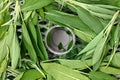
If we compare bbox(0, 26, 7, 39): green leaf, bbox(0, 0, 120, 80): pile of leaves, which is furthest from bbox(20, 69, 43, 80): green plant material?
bbox(0, 26, 7, 39): green leaf

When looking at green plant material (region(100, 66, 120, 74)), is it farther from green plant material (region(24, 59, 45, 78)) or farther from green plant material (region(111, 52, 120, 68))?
green plant material (region(24, 59, 45, 78))

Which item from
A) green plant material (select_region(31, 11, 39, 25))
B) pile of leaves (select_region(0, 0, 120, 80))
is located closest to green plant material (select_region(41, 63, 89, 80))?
pile of leaves (select_region(0, 0, 120, 80))

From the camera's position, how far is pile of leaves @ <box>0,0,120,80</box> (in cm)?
71

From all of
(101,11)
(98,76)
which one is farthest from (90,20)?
(98,76)

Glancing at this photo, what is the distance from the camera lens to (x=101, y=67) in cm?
74

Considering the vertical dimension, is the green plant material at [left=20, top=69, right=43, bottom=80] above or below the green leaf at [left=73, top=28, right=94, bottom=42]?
below

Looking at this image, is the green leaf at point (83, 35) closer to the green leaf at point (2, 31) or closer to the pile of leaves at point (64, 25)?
the pile of leaves at point (64, 25)

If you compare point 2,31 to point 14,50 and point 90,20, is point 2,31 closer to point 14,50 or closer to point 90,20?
point 14,50

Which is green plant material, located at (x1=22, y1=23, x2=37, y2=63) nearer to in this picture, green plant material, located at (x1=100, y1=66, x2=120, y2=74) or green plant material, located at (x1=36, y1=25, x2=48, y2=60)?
green plant material, located at (x1=36, y1=25, x2=48, y2=60)

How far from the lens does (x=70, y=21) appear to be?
0.73m

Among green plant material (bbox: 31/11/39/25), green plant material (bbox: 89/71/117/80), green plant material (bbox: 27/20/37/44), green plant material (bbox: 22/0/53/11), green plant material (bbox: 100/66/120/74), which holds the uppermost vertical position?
green plant material (bbox: 22/0/53/11)

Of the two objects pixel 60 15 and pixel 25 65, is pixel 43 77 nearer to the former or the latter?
pixel 25 65

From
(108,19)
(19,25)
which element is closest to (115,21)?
(108,19)

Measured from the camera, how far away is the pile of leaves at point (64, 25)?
71 cm
